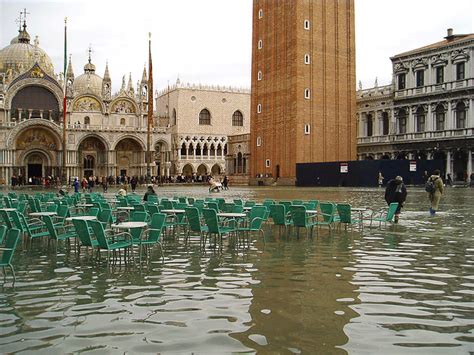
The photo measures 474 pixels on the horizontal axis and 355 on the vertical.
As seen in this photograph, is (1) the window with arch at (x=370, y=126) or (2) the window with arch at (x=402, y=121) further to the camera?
(1) the window with arch at (x=370, y=126)

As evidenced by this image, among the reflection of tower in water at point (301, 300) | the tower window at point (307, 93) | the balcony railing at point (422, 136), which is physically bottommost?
the reflection of tower in water at point (301, 300)

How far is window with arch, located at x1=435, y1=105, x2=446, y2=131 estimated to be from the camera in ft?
153

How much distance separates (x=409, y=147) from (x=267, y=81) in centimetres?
1426

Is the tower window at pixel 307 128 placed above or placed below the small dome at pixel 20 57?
below

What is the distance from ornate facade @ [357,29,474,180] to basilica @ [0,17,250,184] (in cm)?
1585

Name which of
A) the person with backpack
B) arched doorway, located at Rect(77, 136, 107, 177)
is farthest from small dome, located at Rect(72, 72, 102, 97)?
the person with backpack

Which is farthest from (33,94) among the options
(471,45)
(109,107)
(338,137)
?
(471,45)

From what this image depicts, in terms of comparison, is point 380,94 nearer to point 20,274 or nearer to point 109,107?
point 109,107

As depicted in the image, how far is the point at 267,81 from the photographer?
5038 centimetres

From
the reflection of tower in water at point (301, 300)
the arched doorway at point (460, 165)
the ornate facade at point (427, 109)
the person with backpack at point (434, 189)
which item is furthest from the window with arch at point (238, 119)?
the reflection of tower in water at point (301, 300)

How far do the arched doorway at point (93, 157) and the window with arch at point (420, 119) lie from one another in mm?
32977

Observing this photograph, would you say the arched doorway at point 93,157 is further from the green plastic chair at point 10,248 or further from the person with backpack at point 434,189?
the green plastic chair at point 10,248

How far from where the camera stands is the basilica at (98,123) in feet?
187

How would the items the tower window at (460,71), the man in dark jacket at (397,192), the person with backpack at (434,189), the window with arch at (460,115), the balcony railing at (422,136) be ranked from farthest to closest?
the tower window at (460,71)
the window with arch at (460,115)
the balcony railing at (422,136)
the person with backpack at (434,189)
the man in dark jacket at (397,192)
